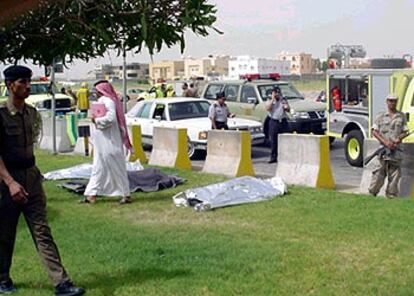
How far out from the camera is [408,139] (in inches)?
515

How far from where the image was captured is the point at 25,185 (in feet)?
19.5

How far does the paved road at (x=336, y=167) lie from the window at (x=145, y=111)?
8.80 feet

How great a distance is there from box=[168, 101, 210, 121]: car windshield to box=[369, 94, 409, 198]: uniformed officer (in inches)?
352

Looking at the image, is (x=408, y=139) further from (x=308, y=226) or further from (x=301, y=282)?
(x=301, y=282)

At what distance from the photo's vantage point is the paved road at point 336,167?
13823 millimetres

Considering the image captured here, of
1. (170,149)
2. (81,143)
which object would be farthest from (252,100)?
(170,149)

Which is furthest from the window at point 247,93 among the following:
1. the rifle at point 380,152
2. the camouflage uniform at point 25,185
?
the camouflage uniform at point 25,185

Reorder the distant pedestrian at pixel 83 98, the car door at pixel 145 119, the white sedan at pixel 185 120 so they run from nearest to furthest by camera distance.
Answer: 1. the white sedan at pixel 185 120
2. the car door at pixel 145 119
3. the distant pedestrian at pixel 83 98

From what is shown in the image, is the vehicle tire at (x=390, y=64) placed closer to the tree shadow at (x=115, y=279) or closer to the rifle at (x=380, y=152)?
the rifle at (x=380, y=152)

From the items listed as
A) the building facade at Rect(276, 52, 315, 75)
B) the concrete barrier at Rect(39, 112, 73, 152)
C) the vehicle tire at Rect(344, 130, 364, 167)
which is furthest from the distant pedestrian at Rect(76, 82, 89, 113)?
the building facade at Rect(276, 52, 315, 75)

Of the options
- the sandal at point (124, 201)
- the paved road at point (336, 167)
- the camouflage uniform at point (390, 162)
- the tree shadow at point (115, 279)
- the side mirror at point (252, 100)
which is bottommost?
the paved road at point (336, 167)

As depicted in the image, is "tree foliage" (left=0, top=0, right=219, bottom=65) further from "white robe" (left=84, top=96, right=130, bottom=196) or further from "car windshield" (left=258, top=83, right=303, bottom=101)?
"car windshield" (left=258, top=83, right=303, bottom=101)

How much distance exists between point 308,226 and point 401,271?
226 centimetres

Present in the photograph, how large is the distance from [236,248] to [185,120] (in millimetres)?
11526
